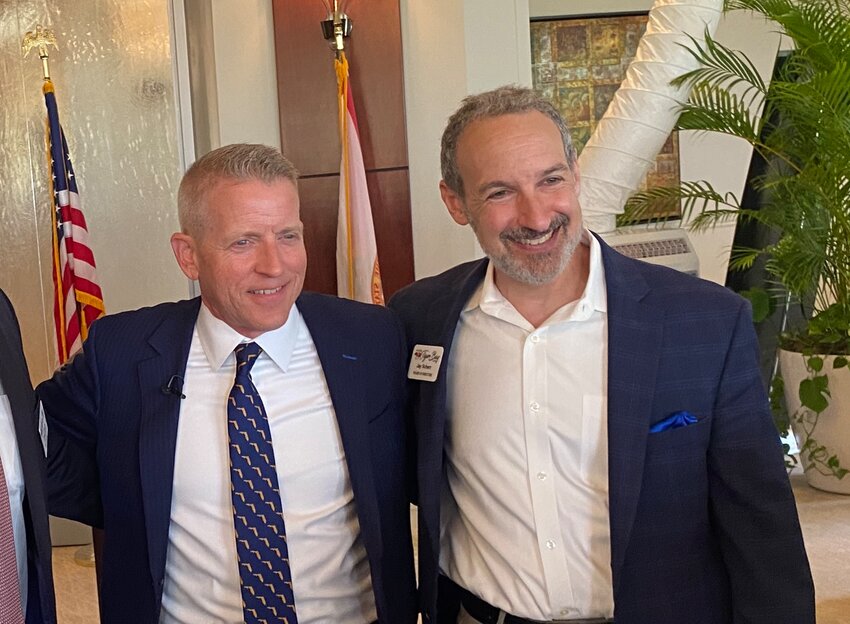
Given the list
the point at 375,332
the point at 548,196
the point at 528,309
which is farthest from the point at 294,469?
the point at 548,196

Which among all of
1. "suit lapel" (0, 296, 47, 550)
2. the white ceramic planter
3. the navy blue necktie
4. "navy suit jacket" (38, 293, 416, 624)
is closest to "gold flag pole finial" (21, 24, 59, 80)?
"navy suit jacket" (38, 293, 416, 624)

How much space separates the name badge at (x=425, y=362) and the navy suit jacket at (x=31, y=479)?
2.50 ft

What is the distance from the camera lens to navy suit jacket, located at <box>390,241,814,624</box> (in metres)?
1.93

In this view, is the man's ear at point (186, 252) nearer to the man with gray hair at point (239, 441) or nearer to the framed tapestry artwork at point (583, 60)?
the man with gray hair at point (239, 441)

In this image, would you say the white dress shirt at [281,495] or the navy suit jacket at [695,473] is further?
the white dress shirt at [281,495]

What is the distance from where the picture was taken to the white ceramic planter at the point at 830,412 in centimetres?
525

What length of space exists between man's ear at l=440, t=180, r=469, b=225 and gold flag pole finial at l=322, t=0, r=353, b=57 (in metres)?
3.87

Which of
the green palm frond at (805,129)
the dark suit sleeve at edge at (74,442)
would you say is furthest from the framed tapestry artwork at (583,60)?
the dark suit sleeve at edge at (74,442)

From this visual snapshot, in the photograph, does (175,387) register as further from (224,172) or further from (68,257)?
(68,257)

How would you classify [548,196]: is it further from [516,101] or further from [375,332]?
[375,332]

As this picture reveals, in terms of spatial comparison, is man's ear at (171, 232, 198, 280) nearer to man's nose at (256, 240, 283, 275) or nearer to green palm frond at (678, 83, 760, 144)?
man's nose at (256, 240, 283, 275)

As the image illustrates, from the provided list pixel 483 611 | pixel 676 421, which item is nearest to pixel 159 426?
pixel 483 611

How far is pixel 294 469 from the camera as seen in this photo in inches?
83.8

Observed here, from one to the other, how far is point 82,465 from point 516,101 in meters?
1.20
